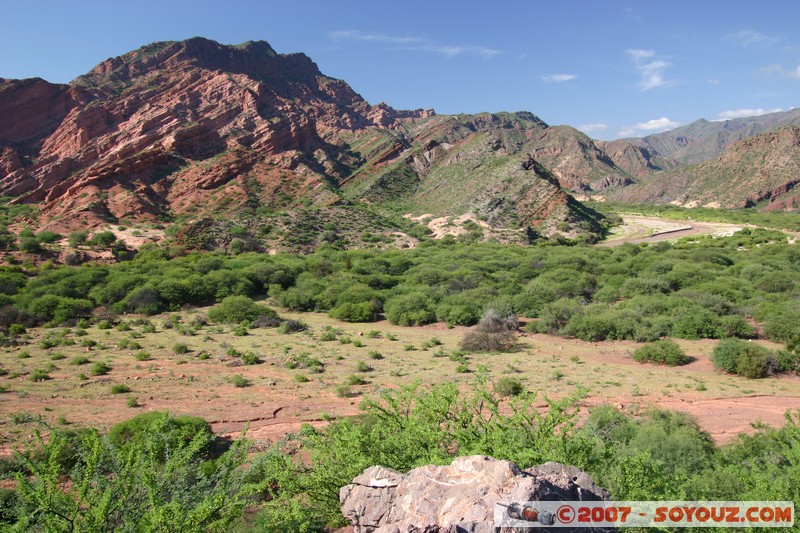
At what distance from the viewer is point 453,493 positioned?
4457 mm

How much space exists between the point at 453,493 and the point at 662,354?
17.3 meters

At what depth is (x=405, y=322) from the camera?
26.8 meters

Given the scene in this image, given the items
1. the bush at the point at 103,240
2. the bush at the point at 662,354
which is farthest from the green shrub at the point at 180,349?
the bush at the point at 103,240

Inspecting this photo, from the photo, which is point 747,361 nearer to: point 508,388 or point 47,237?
point 508,388

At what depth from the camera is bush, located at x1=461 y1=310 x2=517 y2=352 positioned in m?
21.2

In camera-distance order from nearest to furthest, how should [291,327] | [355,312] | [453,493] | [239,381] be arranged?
[453,493] → [239,381] → [291,327] → [355,312]

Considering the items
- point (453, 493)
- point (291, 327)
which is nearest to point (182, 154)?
point (291, 327)

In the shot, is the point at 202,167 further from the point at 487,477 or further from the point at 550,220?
the point at 487,477

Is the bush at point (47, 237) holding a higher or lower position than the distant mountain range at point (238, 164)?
lower

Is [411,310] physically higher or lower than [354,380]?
higher

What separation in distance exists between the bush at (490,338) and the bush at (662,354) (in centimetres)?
546

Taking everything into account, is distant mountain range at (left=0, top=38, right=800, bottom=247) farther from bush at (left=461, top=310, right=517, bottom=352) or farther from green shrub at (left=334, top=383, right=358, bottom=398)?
green shrub at (left=334, top=383, right=358, bottom=398)

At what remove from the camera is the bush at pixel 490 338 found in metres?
21.2

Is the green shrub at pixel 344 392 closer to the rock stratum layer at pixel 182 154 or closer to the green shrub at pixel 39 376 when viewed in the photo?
the green shrub at pixel 39 376
